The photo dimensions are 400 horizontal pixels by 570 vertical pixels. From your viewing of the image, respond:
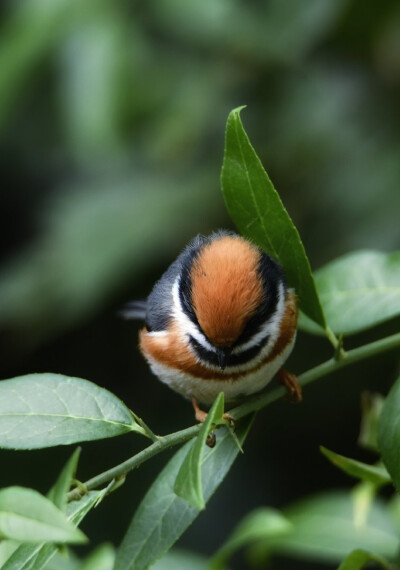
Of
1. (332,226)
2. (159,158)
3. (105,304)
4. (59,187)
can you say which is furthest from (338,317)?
(59,187)

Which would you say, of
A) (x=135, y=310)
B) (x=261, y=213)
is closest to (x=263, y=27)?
(x=135, y=310)

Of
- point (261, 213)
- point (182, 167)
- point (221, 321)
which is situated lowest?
point (221, 321)

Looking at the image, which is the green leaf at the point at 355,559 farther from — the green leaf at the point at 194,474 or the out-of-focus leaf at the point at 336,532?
the out-of-focus leaf at the point at 336,532

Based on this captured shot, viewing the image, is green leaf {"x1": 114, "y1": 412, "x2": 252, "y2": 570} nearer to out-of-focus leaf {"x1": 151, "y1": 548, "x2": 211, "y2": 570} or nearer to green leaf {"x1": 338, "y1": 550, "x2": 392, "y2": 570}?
green leaf {"x1": 338, "y1": 550, "x2": 392, "y2": 570}

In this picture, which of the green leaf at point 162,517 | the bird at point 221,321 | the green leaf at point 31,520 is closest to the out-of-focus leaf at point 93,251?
the bird at point 221,321

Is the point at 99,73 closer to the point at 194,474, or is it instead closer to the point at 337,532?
the point at 337,532

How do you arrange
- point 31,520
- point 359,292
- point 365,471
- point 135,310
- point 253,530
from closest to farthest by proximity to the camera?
point 31,520, point 365,471, point 359,292, point 253,530, point 135,310
